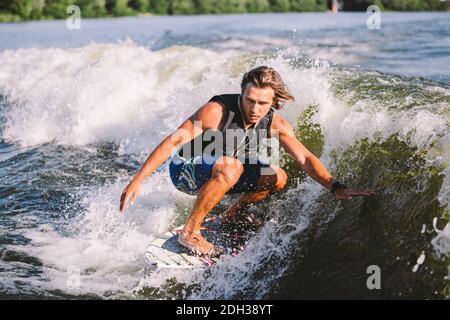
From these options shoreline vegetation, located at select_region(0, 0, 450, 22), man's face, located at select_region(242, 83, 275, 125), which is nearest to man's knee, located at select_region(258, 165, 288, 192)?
man's face, located at select_region(242, 83, 275, 125)

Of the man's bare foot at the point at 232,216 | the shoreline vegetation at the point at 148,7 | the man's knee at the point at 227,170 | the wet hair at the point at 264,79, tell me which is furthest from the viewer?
the shoreline vegetation at the point at 148,7

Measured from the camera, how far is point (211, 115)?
4.79 metres

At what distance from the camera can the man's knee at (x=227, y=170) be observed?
4.82 metres

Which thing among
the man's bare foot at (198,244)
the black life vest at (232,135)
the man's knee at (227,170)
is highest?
the black life vest at (232,135)

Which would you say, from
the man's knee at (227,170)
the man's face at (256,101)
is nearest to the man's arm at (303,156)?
the man's face at (256,101)

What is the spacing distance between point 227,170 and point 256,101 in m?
0.64

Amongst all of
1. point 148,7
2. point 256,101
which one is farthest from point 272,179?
point 148,7

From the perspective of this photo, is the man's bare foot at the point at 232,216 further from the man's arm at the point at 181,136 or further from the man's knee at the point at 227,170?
the man's arm at the point at 181,136

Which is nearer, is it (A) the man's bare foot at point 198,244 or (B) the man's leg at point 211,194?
(B) the man's leg at point 211,194

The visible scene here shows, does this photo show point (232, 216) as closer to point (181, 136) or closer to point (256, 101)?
point (181, 136)

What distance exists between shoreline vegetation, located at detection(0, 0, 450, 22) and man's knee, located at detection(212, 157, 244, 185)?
119 feet

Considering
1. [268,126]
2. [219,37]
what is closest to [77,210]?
[268,126]

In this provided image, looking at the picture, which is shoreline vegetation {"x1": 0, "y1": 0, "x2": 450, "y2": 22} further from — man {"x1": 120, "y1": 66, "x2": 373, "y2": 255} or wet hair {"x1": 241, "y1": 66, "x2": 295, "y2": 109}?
wet hair {"x1": 241, "y1": 66, "x2": 295, "y2": 109}

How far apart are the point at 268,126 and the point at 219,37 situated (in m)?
17.6
